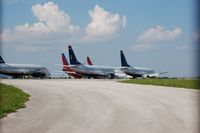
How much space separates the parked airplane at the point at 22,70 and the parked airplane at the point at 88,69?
6015mm

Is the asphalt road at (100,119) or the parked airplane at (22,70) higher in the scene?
the parked airplane at (22,70)

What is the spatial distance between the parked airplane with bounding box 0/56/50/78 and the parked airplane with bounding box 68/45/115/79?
6.01 meters

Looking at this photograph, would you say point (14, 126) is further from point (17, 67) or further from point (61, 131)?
point (17, 67)

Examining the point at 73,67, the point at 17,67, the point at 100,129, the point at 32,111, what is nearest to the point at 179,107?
the point at 32,111

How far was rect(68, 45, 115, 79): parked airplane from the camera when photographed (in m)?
87.1

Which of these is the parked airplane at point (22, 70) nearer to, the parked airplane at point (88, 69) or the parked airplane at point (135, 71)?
the parked airplane at point (88, 69)

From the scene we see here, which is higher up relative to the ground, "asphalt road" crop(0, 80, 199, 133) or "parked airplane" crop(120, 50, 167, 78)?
"parked airplane" crop(120, 50, 167, 78)

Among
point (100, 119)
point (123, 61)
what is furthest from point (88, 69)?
point (100, 119)

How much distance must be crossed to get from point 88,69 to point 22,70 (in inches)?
529

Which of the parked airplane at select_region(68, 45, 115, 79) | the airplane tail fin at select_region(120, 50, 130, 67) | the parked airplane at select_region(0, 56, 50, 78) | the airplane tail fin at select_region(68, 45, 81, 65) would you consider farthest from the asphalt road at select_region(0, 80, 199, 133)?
the airplane tail fin at select_region(120, 50, 130, 67)

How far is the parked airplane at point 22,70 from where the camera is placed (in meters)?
77.9

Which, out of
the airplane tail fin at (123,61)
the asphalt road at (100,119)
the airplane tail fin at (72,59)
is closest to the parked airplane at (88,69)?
the airplane tail fin at (72,59)

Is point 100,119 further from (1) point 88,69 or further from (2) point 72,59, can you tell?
(2) point 72,59

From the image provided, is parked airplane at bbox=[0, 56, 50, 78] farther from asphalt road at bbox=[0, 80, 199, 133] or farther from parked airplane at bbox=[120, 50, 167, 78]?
asphalt road at bbox=[0, 80, 199, 133]
